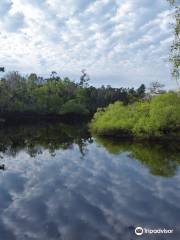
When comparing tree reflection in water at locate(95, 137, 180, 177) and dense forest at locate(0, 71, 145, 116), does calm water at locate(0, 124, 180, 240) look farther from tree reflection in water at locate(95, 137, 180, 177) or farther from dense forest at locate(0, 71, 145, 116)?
dense forest at locate(0, 71, 145, 116)

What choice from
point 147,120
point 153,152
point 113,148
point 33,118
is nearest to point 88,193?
point 153,152

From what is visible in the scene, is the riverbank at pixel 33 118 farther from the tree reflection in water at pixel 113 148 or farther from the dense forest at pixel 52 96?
the tree reflection in water at pixel 113 148

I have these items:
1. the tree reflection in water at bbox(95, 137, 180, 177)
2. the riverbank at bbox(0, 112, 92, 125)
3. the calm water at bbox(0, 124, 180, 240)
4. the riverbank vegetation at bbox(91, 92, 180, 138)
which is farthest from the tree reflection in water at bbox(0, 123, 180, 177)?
the riverbank at bbox(0, 112, 92, 125)

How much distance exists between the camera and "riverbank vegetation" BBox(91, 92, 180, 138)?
61219 millimetres

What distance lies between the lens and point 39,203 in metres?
27.4

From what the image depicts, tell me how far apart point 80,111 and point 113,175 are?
101m

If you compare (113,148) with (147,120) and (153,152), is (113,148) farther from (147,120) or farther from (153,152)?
(147,120)

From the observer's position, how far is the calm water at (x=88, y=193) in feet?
72.2

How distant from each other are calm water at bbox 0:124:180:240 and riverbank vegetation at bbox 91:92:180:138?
8245mm

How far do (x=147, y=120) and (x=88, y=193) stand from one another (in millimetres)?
33730

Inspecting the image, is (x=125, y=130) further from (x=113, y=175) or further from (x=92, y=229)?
(x=92, y=229)

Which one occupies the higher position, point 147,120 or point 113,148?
point 147,120

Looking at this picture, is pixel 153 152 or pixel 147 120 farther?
pixel 147 120

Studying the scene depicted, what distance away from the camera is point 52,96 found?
438 feet
